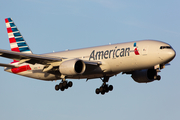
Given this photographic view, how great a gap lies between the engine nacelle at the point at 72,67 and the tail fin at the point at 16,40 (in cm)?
1226

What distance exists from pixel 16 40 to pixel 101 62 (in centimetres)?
1688

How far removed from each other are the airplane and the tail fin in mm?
4625

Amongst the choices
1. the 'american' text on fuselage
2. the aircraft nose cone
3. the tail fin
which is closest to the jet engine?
the 'american' text on fuselage

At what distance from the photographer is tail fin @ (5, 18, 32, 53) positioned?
57.0 m

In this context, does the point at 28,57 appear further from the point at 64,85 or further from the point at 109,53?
the point at 109,53

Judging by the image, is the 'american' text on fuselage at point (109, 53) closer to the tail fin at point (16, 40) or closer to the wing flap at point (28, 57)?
the wing flap at point (28, 57)

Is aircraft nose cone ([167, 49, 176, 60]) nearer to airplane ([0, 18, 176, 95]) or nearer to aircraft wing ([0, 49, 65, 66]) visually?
airplane ([0, 18, 176, 95])

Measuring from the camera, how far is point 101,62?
4697 cm

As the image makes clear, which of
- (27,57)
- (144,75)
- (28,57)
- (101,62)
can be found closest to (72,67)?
(101,62)

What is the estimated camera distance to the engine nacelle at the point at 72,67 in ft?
149

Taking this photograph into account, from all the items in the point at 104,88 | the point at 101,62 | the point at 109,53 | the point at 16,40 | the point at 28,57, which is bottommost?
the point at 104,88

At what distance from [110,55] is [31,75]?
13.0m

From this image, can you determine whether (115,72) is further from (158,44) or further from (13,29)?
(13,29)

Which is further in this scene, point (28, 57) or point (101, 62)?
point (101, 62)
